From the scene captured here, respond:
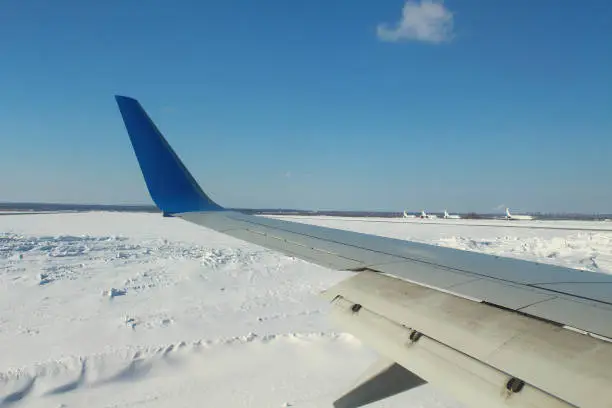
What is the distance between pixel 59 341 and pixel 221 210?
2644 millimetres

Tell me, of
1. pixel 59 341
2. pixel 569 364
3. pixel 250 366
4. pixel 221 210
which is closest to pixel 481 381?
pixel 569 364

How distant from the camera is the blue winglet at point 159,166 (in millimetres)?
3330

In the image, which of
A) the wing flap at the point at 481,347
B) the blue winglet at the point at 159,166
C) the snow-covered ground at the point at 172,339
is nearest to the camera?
the wing flap at the point at 481,347

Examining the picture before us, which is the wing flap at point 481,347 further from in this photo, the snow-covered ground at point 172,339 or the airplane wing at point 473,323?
the snow-covered ground at point 172,339

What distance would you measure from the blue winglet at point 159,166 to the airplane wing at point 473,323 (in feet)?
0.07

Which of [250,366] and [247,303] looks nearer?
[250,366]

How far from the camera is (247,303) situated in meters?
6.69

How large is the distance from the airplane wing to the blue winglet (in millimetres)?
22

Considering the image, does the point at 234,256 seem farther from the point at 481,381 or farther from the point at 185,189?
the point at 481,381

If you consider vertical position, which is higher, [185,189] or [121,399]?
[185,189]

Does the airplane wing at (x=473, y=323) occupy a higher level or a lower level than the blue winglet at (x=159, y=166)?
lower

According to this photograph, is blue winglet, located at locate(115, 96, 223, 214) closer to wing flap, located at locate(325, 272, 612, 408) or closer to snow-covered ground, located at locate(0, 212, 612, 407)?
snow-covered ground, located at locate(0, 212, 612, 407)

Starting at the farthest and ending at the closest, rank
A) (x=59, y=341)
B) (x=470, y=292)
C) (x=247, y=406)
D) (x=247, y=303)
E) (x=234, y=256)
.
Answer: (x=234, y=256)
(x=247, y=303)
(x=59, y=341)
(x=247, y=406)
(x=470, y=292)

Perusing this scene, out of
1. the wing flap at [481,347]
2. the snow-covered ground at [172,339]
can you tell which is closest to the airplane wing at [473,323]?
the wing flap at [481,347]
